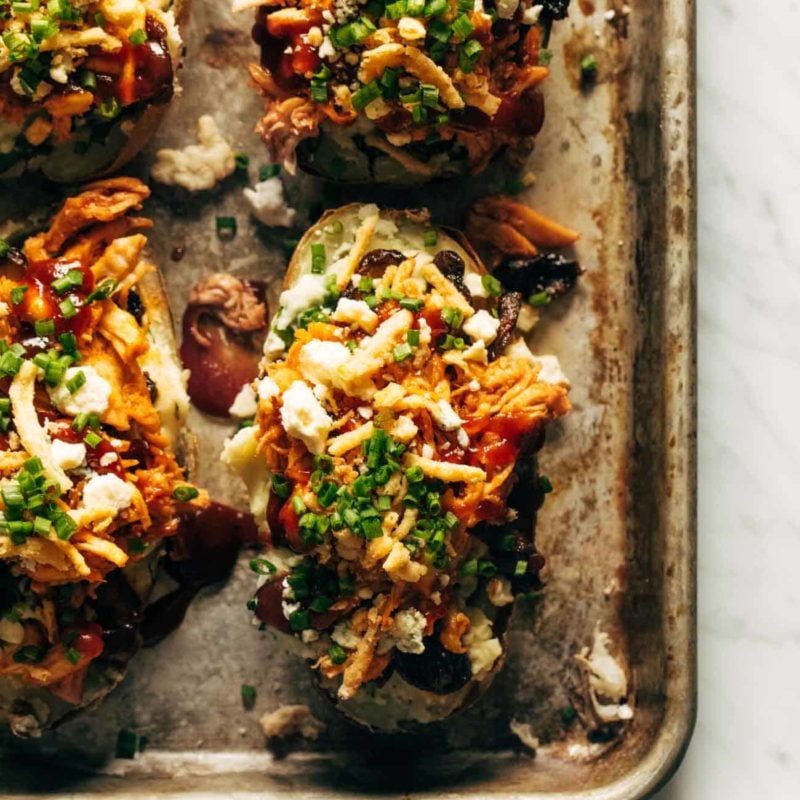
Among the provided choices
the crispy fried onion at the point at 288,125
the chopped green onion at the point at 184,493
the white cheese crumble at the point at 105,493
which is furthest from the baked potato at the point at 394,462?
the white cheese crumble at the point at 105,493

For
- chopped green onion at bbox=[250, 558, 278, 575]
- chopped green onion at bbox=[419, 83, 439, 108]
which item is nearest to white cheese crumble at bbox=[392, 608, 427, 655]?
chopped green onion at bbox=[250, 558, 278, 575]

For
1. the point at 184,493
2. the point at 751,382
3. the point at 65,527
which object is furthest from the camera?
the point at 751,382

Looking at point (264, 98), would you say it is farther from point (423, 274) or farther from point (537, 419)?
point (537, 419)

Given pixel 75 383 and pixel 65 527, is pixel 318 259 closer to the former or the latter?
pixel 75 383

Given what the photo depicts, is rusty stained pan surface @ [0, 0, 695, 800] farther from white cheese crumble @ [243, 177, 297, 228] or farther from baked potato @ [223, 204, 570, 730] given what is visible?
baked potato @ [223, 204, 570, 730]

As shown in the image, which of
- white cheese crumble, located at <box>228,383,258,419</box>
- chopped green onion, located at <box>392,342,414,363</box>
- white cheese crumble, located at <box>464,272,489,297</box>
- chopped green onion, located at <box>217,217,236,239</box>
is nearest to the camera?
chopped green onion, located at <box>392,342,414,363</box>

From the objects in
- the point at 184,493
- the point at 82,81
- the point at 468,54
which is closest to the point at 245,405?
the point at 184,493

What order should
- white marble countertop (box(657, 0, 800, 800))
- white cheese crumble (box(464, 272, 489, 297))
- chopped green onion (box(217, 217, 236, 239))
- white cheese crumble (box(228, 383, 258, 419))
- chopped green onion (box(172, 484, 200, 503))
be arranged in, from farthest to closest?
white marble countertop (box(657, 0, 800, 800)) < chopped green onion (box(217, 217, 236, 239)) < white cheese crumble (box(228, 383, 258, 419)) < white cheese crumble (box(464, 272, 489, 297)) < chopped green onion (box(172, 484, 200, 503))
